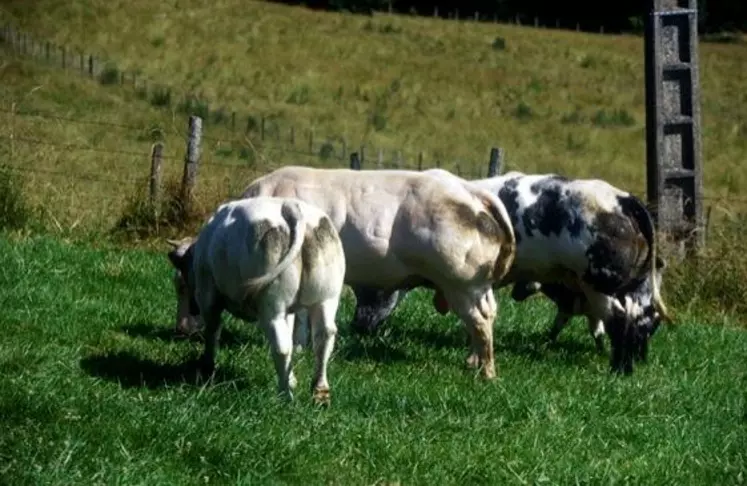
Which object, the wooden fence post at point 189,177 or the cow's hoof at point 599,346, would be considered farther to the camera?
the wooden fence post at point 189,177

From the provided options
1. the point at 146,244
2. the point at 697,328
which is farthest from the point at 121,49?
the point at 697,328

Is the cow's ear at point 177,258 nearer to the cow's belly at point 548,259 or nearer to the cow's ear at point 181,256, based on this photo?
the cow's ear at point 181,256

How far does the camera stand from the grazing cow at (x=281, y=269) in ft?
30.9

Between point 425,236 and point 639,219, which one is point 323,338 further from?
point 639,219

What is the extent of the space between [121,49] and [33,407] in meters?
39.9

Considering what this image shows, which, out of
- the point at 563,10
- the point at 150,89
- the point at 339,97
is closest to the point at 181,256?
the point at 150,89

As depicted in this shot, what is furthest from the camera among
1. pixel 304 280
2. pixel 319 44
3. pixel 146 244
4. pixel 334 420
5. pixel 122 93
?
pixel 319 44

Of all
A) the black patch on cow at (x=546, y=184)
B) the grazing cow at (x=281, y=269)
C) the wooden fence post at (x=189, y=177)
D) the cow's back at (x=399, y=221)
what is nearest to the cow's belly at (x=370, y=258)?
the cow's back at (x=399, y=221)

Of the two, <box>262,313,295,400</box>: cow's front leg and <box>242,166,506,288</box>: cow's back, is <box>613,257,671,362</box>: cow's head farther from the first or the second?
<box>262,313,295,400</box>: cow's front leg

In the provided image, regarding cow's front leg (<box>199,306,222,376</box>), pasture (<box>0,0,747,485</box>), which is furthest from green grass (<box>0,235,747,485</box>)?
cow's front leg (<box>199,306,222,376</box>)

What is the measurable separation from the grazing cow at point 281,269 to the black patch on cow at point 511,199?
3.27 meters

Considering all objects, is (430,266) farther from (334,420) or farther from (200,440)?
(200,440)

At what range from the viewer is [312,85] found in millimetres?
46781

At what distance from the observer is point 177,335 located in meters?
11.7
